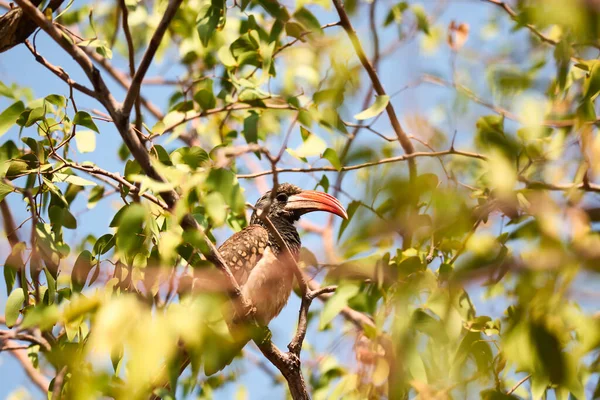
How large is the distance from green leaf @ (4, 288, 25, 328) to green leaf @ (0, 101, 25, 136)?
73cm

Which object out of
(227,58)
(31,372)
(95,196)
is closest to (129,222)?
(227,58)

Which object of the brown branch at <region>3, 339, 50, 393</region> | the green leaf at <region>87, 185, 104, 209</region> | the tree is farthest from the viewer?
the brown branch at <region>3, 339, 50, 393</region>

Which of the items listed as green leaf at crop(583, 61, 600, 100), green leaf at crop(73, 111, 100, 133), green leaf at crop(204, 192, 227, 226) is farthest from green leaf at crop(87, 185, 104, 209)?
green leaf at crop(583, 61, 600, 100)

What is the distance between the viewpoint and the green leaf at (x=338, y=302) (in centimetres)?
187

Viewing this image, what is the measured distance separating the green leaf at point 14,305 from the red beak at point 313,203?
2.26m

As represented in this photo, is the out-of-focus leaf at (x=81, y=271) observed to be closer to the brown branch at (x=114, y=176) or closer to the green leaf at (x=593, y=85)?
the brown branch at (x=114, y=176)

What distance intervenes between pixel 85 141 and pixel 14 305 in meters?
0.82

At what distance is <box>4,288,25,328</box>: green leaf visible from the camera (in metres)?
2.80

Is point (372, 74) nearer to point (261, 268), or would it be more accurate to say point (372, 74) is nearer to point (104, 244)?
point (261, 268)

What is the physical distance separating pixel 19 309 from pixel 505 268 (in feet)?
7.42

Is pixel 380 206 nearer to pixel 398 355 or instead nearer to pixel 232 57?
pixel 398 355

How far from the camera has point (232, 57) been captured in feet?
12.0

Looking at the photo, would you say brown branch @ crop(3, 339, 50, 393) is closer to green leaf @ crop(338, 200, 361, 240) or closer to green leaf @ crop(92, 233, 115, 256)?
green leaf @ crop(92, 233, 115, 256)

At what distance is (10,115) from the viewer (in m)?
2.83
